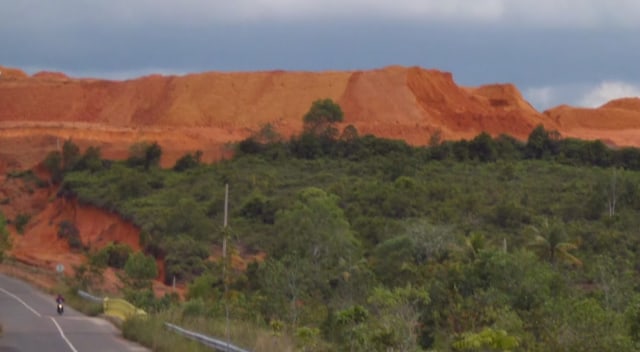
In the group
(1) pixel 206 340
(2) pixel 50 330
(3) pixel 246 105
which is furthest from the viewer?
(3) pixel 246 105

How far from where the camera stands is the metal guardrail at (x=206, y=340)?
1950 centimetres

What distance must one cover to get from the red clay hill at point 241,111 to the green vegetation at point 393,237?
8.66 m

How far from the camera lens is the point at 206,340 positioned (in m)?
21.4

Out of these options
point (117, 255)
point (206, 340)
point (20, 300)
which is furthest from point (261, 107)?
point (206, 340)

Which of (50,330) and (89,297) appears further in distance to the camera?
(89,297)

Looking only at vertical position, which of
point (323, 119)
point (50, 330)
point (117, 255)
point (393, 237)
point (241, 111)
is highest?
point (241, 111)

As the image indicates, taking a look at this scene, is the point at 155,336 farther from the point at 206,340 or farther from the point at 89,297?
the point at 89,297

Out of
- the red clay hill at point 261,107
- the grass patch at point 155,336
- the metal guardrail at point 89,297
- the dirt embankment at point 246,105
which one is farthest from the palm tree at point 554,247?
the dirt embankment at point 246,105

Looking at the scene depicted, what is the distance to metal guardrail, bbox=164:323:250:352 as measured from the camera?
64.0 ft

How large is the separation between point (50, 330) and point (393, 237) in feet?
76.1

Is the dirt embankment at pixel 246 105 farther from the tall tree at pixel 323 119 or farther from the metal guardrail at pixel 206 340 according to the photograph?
the metal guardrail at pixel 206 340

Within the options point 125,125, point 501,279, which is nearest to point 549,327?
point 501,279

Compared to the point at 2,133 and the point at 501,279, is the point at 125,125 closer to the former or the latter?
the point at 2,133

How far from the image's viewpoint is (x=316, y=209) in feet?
173
